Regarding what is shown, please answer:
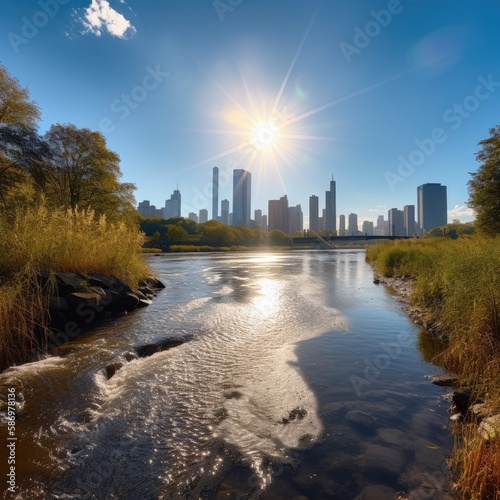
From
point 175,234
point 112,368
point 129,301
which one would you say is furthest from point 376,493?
point 175,234

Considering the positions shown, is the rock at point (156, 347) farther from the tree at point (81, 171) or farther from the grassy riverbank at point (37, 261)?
the tree at point (81, 171)

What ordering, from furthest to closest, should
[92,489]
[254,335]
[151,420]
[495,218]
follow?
[495,218]
[254,335]
[151,420]
[92,489]

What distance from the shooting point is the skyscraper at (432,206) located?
163750 mm

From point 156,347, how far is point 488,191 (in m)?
36.6

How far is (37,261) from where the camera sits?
870 cm

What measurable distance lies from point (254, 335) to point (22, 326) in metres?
5.12

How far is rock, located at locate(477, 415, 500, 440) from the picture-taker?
9.89ft

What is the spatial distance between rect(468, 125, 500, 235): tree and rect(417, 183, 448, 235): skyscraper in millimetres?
142541

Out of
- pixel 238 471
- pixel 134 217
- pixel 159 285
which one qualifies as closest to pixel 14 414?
pixel 238 471

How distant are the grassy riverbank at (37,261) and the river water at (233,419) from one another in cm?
70

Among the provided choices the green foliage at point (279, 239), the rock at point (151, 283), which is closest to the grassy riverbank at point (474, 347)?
the rock at point (151, 283)

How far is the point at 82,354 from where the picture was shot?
6555mm

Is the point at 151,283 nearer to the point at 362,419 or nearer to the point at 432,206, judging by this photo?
the point at 362,419

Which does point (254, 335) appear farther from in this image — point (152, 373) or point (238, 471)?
point (238, 471)
